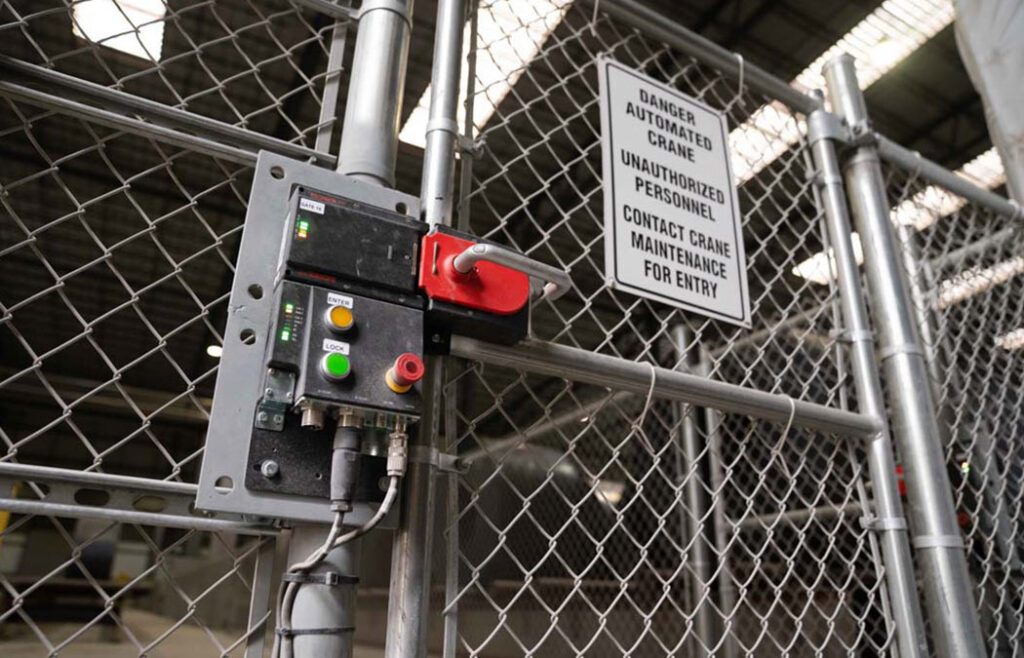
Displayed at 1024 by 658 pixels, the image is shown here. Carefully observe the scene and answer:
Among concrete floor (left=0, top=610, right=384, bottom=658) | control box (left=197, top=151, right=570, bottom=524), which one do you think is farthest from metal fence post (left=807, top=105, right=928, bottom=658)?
concrete floor (left=0, top=610, right=384, bottom=658)

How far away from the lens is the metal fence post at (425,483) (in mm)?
784

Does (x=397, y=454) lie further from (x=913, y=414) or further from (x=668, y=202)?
(x=913, y=414)

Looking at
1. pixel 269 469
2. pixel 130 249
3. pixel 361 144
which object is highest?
pixel 130 249

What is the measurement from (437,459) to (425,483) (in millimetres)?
35

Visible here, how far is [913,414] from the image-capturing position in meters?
1.28

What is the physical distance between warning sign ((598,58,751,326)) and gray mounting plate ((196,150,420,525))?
44 centimetres

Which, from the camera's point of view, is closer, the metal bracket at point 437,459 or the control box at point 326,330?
the control box at point 326,330

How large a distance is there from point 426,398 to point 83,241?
8555 millimetres

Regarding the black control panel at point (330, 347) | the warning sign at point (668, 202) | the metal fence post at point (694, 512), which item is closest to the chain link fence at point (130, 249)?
the black control panel at point (330, 347)

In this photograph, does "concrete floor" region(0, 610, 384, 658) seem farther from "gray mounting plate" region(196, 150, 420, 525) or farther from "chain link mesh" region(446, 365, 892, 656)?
"gray mounting plate" region(196, 150, 420, 525)

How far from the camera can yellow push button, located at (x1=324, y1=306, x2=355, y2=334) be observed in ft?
2.36

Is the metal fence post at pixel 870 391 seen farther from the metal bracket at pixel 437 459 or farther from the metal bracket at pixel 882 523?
the metal bracket at pixel 437 459

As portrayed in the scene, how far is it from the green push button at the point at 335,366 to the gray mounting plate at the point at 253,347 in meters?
0.08

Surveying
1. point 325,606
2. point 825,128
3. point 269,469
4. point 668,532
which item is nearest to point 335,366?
point 269,469
